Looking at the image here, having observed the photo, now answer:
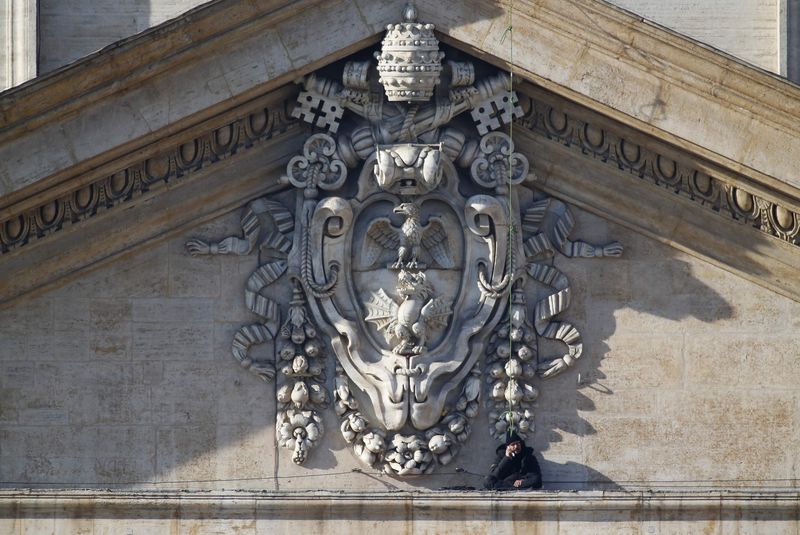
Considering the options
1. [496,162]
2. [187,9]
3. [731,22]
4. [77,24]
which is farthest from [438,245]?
[77,24]

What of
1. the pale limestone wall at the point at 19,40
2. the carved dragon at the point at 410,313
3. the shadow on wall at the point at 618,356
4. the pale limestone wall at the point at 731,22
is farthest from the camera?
the pale limestone wall at the point at 731,22

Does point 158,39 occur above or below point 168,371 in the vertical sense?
above

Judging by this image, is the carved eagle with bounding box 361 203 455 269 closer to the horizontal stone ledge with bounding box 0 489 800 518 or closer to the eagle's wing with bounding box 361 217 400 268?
the eagle's wing with bounding box 361 217 400 268

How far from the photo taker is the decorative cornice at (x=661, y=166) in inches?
1021

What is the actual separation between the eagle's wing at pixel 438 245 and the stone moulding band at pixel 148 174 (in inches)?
58.6

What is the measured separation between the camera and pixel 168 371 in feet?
85.4

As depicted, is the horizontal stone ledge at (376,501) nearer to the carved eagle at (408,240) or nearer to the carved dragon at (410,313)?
the carved dragon at (410,313)

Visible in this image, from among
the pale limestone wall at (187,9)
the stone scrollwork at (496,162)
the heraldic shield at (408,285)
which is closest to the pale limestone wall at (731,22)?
the pale limestone wall at (187,9)

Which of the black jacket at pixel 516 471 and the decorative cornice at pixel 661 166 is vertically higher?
the decorative cornice at pixel 661 166

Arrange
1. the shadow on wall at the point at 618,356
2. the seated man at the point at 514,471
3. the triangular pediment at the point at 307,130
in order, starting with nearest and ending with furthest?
the triangular pediment at the point at 307,130, the seated man at the point at 514,471, the shadow on wall at the point at 618,356

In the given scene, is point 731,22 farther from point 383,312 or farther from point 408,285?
point 383,312

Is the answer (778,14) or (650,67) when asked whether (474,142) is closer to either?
(650,67)

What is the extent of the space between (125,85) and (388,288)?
2.78m

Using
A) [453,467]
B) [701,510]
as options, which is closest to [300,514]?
[453,467]
